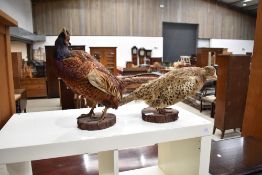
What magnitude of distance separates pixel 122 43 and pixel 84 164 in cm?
794

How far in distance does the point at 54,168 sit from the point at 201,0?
10.4m

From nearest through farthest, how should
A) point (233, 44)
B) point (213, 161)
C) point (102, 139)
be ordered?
1. point (102, 139)
2. point (213, 161)
3. point (233, 44)

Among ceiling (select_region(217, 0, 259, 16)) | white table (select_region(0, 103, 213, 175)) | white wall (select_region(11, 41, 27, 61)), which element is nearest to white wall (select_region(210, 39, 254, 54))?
ceiling (select_region(217, 0, 259, 16))

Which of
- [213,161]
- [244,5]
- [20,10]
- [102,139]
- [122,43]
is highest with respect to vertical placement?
[244,5]

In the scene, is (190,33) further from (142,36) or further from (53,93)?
(53,93)

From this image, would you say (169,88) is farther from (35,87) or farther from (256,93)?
(35,87)

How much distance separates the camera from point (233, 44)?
35.3 ft

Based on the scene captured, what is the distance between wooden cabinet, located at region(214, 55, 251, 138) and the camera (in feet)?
9.68

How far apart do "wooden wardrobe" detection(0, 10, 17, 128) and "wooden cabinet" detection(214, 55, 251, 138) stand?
8.94 ft

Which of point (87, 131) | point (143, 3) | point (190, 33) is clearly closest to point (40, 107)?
point (87, 131)

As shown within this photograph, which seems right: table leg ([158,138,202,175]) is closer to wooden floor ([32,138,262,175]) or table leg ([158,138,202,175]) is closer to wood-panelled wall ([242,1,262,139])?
wooden floor ([32,138,262,175])

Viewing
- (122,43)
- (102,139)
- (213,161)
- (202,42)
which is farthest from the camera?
(202,42)

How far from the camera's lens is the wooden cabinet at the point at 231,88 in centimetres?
295

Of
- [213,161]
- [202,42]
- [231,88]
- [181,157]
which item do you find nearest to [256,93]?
[213,161]
